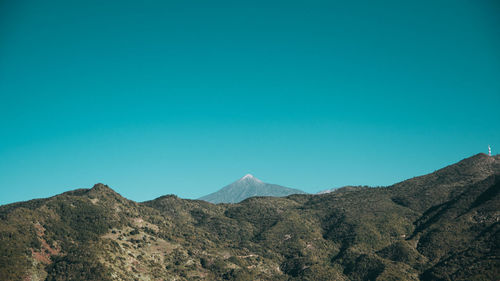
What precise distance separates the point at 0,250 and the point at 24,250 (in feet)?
32.9

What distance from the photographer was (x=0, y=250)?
191250 mm

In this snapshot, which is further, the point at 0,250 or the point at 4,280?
the point at 0,250

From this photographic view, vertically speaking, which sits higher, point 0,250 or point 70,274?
point 0,250

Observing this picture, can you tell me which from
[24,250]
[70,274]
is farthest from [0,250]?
[70,274]

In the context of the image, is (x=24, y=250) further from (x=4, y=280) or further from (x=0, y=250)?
(x=4, y=280)

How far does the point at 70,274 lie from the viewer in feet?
652

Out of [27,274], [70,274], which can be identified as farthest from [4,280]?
[70,274]

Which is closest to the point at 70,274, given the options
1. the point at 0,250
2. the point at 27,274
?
the point at 27,274

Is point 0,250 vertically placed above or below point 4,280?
above

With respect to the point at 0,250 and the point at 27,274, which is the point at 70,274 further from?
the point at 0,250

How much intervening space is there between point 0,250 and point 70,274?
28969 mm

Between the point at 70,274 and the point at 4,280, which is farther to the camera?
the point at 70,274

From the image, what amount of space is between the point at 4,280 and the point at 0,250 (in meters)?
18.6

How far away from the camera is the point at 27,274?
189 metres
